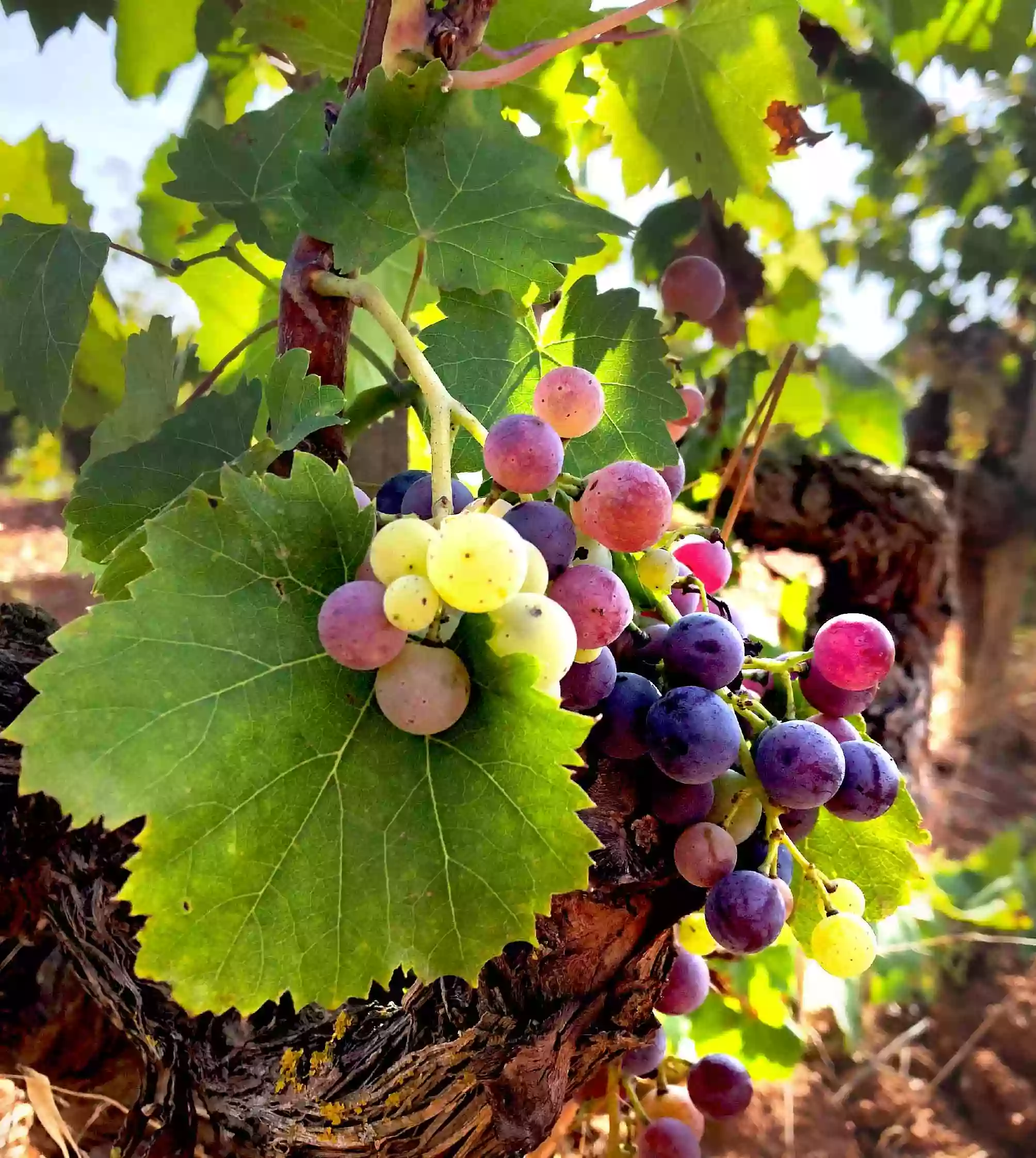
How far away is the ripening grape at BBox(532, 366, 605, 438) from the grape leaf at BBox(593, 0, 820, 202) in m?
0.56

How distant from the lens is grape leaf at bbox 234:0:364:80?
76cm

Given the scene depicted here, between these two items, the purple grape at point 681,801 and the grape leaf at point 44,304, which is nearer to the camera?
the purple grape at point 681,801

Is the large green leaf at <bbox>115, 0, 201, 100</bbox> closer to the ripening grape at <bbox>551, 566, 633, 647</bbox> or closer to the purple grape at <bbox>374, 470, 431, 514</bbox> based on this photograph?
the purple grape at <bbox>374, 470, 431, 514</bbox>

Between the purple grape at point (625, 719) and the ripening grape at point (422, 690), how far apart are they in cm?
13

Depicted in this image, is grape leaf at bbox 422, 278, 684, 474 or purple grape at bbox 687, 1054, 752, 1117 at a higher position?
grape leaf at bbox 422, 278, 684, 474

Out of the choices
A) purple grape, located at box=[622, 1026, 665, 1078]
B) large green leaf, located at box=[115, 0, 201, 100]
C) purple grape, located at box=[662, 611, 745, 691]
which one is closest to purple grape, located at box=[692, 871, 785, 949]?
purple grape, located at box=[662, 611, 745, 691]

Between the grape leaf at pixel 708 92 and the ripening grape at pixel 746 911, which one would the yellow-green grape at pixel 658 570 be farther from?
the grape leaf at pixel 708 92

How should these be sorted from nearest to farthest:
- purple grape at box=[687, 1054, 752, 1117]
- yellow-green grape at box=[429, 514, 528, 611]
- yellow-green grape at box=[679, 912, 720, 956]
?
1. yellow-green grape at box=[429, 514, 528, 611]
2. yellow-green grape at box=[679, 912, 720, 956]
3. purple grape at box=[687, 1054, 752, 1117]

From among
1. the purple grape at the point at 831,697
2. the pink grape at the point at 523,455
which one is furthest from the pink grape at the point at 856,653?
the pink grape at the point at 523,455

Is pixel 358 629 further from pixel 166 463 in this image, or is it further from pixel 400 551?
pixel 166 463

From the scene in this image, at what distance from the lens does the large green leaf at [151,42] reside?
1.03 metres

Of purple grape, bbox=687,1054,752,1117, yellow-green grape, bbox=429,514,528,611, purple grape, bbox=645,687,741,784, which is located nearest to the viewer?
yellow-green grape, bbox=429,514,528,611

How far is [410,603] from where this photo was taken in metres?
0.35

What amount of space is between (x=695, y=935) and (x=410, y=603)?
46 cm
